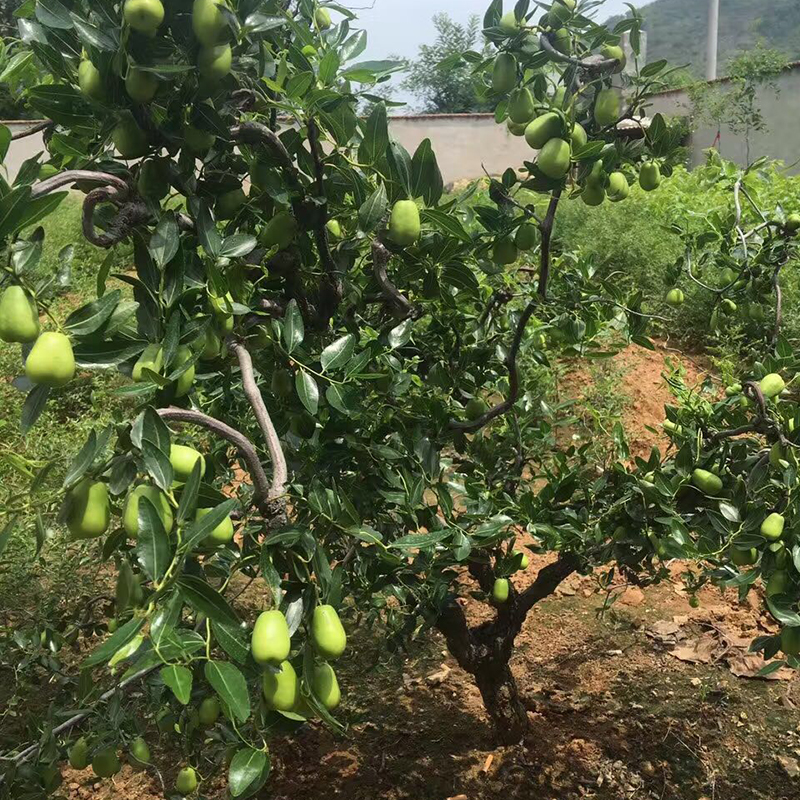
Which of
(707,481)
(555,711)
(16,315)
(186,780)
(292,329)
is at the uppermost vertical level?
(16,315)

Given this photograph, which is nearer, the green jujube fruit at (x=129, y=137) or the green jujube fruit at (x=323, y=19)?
the green jujube fruit at (x=129, y=137)

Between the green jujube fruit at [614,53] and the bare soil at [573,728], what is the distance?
776mm

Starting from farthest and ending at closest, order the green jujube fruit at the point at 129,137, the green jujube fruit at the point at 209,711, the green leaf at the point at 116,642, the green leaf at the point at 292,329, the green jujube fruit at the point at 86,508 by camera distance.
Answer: the green jujube fruit at the point at 209,711
the green leaf at the point at 292,329
the green jujube fruit at the point at 129,137
the green jujube fruit at the point at 86,508
the green leaf at the point at 116,642

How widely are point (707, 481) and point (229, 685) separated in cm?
84

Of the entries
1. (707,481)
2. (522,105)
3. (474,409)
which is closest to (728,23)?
(474,409)

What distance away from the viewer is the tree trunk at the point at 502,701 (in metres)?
1.67

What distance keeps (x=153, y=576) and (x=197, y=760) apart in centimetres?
85

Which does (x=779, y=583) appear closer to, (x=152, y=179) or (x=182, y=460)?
(x=182, y=460)

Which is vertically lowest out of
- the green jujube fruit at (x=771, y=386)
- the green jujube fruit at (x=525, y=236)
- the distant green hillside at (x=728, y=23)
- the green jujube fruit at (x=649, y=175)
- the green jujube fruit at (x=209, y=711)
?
the green jujube fruit at (x=209, y=711)

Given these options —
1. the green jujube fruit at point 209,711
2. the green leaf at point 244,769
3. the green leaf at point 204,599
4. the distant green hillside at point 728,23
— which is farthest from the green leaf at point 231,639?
the distant green hillside at point 728,23

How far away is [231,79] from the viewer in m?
0.82

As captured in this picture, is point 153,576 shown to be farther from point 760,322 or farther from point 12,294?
point 760,322

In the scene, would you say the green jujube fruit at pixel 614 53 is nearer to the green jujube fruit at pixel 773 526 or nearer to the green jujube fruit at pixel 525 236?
the green jujube fruit at pixel 525 236

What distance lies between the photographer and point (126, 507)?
0.63m
